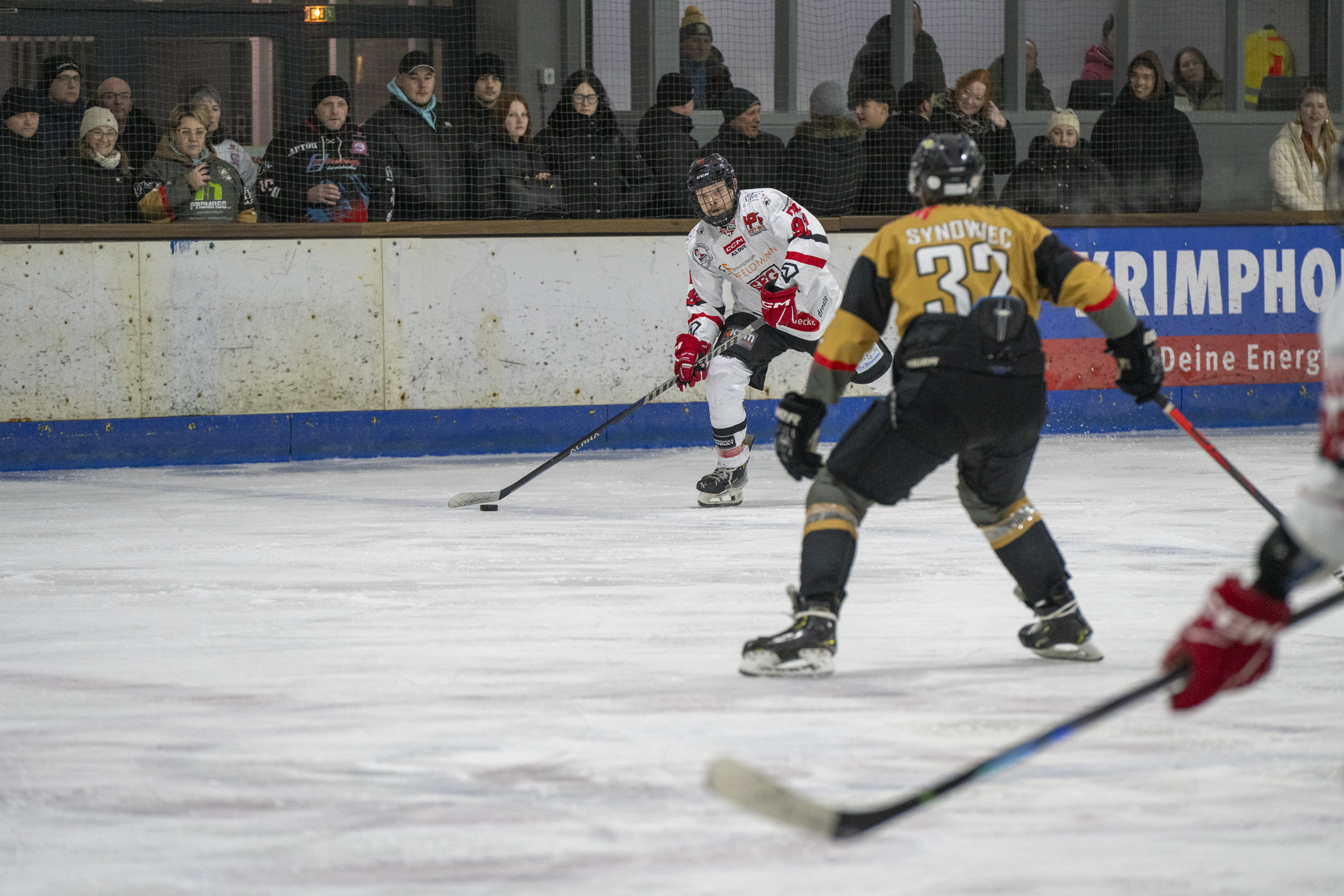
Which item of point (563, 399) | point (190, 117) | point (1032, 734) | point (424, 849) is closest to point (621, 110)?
point (563, 399)

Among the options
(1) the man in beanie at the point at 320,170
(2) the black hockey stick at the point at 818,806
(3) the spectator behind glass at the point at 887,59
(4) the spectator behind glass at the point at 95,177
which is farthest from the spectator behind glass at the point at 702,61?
(2) the black hockey stick at the point at 818,806

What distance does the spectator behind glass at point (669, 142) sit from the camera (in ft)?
24.8

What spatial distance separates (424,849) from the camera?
83.1 inches

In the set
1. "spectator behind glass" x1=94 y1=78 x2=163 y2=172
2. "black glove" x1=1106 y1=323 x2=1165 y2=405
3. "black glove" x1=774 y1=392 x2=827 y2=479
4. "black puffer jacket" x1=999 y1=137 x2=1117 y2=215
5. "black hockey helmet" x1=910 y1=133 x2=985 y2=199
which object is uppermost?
"spectator behind glass" x1=94 y1=78 x2=163 y2=172

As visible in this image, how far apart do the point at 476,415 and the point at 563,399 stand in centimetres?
42

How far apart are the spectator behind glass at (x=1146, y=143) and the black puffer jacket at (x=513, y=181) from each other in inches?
Result: 115

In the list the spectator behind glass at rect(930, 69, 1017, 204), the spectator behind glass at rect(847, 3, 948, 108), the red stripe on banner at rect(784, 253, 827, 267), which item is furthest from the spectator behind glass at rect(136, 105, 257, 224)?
the spectator behind glass at rect(930, 69, 1017, 204)

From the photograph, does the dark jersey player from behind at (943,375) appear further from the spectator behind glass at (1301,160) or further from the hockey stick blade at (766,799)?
the spectator behind glass at (1301,160)

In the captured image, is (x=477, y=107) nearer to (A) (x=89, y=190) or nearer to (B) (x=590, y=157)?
(B) (x=590, y=157)

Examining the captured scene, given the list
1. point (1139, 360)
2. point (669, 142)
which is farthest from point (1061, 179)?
point (1139, 360)

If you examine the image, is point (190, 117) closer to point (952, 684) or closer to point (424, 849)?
point (952, 684)

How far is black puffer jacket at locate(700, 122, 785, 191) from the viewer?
759cm

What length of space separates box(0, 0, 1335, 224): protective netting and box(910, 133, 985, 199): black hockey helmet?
4282 mm

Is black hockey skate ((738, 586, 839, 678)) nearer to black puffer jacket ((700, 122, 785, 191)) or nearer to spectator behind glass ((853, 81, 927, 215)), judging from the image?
black puffer jacket ((700, 122, 785, 191))
